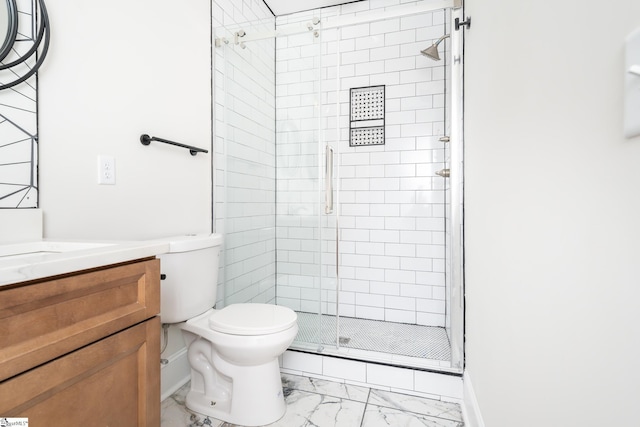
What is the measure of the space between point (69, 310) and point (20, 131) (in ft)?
2.36

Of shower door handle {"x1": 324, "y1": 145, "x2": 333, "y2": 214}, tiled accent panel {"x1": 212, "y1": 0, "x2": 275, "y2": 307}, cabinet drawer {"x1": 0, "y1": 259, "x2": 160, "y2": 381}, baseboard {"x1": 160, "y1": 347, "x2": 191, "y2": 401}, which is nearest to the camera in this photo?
cabinet drawer {"x1": 0, "y1": 259, "x2": 160, "y2": 381}

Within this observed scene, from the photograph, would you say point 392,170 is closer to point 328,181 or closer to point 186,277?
point 328,181

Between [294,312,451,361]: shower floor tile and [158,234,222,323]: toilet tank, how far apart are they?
0.66m

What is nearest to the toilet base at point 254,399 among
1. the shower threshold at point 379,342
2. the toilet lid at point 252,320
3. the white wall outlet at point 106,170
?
the toilet lid at point 252,320

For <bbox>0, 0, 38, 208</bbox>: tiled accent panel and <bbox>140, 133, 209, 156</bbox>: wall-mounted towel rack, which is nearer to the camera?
<bbox>0, 0, 38, 208</bbox>: tiled accent panel

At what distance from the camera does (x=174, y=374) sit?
5.73 ft

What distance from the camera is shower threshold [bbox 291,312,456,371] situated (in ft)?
5.90

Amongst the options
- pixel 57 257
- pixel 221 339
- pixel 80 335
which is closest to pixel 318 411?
pixel 221 339
